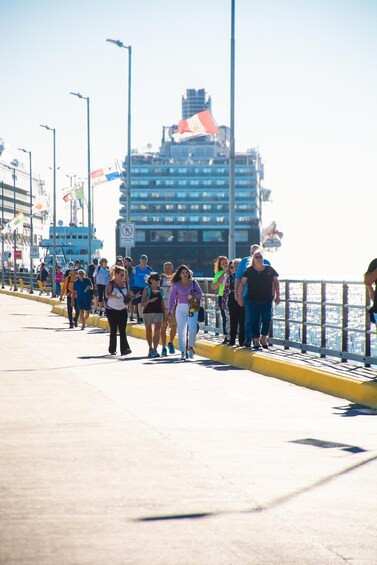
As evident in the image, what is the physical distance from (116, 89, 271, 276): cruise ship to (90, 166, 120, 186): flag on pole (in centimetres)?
8398

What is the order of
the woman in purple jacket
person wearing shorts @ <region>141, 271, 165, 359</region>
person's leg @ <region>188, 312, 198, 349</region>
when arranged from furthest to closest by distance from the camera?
person wearing shorts @ <region>141, 271, 165, 359</region>
person's leg @ <region>188, 312, 198, 349</region>
the woman in purple jacket

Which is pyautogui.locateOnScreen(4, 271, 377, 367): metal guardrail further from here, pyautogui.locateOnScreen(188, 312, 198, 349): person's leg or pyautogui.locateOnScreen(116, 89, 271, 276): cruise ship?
pyautogui.locateOnScreen(116, 89, 271, 276): cruise ship

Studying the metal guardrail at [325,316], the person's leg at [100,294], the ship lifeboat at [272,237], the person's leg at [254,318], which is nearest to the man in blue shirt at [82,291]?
the person's leg at [100,294]

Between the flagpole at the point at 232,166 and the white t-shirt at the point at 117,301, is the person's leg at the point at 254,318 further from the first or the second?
the flagpole at the point at 232,166

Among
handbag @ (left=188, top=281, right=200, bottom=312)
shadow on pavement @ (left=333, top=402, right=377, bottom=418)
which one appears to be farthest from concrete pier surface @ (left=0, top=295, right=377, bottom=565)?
handbag @ (left=188, top=281, right=200, bottom=312)

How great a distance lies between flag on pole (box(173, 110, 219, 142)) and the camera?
109ft

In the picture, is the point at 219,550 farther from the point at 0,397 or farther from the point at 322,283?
the point at 322,283

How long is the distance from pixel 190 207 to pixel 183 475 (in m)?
145

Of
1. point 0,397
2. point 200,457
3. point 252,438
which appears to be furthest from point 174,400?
point 200,457

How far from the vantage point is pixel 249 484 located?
7.60 metres

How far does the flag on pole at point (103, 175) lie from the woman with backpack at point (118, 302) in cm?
3924

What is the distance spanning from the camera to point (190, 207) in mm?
152625

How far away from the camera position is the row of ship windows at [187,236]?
150 meters

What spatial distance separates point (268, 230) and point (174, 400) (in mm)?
146094
